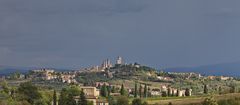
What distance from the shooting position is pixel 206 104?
2837 inches

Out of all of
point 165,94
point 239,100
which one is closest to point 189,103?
point 239,100

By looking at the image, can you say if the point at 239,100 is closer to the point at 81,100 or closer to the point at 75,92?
the point at 81,100

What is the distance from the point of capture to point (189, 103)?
95188mm

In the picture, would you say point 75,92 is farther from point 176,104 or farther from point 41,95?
point 176,104

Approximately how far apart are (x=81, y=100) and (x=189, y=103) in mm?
20598

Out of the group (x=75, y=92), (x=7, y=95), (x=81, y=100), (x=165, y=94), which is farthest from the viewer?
(x=165, y=94)

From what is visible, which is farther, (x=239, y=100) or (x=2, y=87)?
(x=2, y=87)

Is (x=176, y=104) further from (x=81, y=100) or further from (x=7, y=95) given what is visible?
(x=7, y=95)

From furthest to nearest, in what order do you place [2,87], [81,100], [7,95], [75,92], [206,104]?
[75,92], [2,87], [7,95], [81,100], [206,104]

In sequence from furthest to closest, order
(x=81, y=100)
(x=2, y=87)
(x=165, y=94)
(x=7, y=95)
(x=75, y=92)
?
(x=165, y=94)
(x=75, y=92)
(x=2, y=87)
(x=7, y=95)
(x=81, y=100)

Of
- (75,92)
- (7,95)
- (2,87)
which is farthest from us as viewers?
(75,92)

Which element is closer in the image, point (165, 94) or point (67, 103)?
point (67, 103)

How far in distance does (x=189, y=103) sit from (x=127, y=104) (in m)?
10.8

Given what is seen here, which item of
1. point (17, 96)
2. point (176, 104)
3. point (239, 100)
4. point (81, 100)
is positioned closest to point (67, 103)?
point (81, 100)
